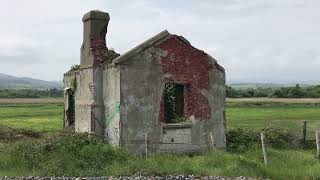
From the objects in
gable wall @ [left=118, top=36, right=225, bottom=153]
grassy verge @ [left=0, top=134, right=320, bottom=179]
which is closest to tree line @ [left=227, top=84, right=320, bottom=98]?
gable wall @ [left=118, top=36, right=225, bottom=153]

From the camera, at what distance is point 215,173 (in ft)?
49.2

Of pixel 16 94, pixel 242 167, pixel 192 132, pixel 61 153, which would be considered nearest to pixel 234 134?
pixel 192 132

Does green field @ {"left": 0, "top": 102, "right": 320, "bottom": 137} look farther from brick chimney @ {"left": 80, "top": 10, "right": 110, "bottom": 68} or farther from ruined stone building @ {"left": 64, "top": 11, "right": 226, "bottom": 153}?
brick chimney @ {"left": 80, "top": 10, "right": 110, "bottom": 68}

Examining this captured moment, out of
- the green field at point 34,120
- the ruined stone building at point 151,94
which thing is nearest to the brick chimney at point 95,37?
the ruined stone building at point 151,94

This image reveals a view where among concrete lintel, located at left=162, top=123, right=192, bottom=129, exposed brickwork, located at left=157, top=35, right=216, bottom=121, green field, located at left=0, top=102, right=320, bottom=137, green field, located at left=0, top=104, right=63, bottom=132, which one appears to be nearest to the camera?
concrete lintel, located at left=162, top=123, right=192, bottom=129

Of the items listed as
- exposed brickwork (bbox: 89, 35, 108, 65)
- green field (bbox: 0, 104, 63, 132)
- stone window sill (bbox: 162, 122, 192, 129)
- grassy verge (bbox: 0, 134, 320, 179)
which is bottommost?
green field (bbox: 0, 104, 63, 132)

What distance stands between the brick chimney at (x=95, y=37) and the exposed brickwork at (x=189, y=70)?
236cm

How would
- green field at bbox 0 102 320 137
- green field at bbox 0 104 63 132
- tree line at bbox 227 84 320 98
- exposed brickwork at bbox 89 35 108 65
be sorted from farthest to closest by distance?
tree line at bbox 227 84 320 98 → green field at bbox 0 102 320 137 → green field at bbox 0 104 63 132 → exposed brickwork at bbox 89 35 108 65

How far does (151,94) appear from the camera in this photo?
20094mm

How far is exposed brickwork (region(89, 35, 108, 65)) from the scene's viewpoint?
20.7m

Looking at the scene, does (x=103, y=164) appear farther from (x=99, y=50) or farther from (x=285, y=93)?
(x=285, y=93)

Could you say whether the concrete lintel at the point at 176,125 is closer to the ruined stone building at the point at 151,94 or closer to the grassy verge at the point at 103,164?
the ruined stone building at the point at 151,94

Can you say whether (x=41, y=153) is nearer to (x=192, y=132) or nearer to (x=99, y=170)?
(x=99, y=170)

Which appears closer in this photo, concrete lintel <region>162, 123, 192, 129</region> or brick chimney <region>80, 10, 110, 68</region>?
concrete lintel <region>162, 123, 192, 129</region>
